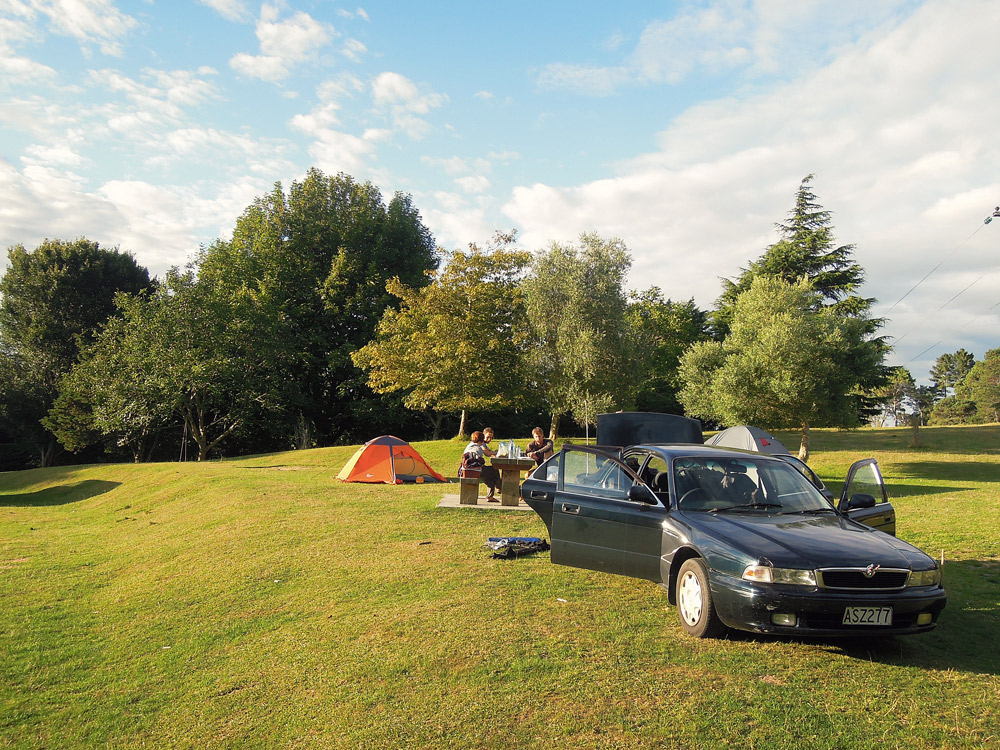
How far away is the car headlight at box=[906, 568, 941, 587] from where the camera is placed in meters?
4.77

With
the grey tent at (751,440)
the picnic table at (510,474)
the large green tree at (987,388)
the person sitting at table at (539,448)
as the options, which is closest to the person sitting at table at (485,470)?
the picnic table at (510,474)

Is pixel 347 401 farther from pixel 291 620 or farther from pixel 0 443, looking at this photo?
pixel 291 620

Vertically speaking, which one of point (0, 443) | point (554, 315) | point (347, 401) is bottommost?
point (0, 443)

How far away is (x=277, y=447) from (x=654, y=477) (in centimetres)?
4349

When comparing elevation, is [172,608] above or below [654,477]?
below

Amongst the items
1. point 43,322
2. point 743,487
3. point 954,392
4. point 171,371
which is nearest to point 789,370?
point 743,487

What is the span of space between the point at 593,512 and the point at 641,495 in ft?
2.24

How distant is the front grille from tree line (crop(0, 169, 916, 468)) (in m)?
20.8

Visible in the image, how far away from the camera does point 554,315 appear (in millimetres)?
31891

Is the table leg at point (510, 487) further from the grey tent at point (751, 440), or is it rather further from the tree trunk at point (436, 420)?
the tree trunk at point (436, 420)

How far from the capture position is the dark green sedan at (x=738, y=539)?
469 cm

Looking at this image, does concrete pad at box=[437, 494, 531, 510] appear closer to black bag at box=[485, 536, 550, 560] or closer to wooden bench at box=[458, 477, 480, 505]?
wooden bench at box=[458, 477, 480, 505]

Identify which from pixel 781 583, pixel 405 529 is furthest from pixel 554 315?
pixel 781 583

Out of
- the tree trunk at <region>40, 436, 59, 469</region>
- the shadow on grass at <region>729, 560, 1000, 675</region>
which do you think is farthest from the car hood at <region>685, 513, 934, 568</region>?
the tree trunk at <region>40, 436, 59, 469</region>
